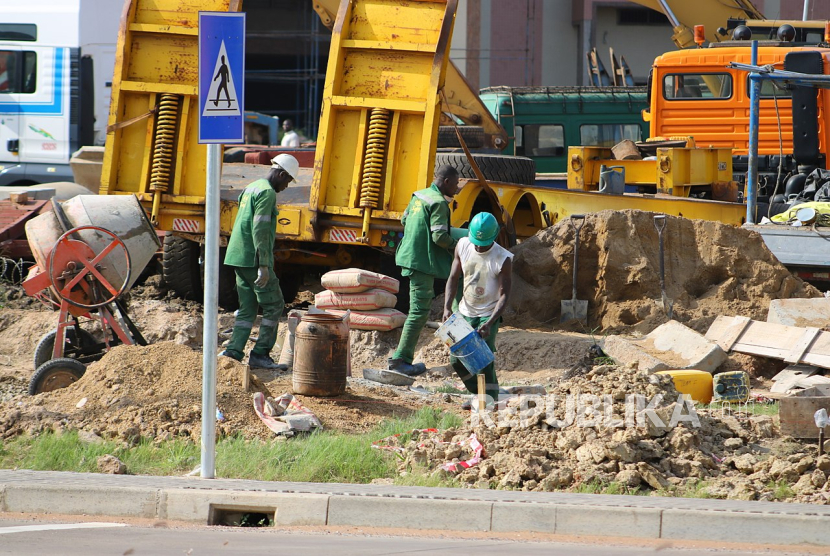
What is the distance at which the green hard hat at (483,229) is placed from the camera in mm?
8570

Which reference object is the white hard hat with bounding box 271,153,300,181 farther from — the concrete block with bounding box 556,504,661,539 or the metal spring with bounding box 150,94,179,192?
the concrete block with bounding box 556,504,661,539

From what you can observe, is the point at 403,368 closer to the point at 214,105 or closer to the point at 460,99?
the point at 214,105

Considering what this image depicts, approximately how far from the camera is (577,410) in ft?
24.5

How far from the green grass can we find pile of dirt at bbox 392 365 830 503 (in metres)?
0.32

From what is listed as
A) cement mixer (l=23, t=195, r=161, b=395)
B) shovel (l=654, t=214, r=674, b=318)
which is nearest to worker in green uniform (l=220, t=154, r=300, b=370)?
cement mixer (l=23, t=195, r=161, b=395)

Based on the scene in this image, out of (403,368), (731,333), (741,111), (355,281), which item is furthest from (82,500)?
(741,111)

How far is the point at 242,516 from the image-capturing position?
638 centimetres

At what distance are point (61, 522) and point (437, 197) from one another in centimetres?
463

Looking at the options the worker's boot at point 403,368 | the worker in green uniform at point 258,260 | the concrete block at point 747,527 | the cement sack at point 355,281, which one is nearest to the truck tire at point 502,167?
the cement sack at point 355,281

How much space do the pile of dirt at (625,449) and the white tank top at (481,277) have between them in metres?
1.17

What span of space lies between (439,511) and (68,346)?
4623 millimetres

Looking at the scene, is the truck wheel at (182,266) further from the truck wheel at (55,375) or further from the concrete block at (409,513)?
the concrete block at (409,513)

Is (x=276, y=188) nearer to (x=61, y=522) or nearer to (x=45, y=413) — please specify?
(x=45, y=413)

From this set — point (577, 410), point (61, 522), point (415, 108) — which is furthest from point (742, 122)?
point (61, 522)
